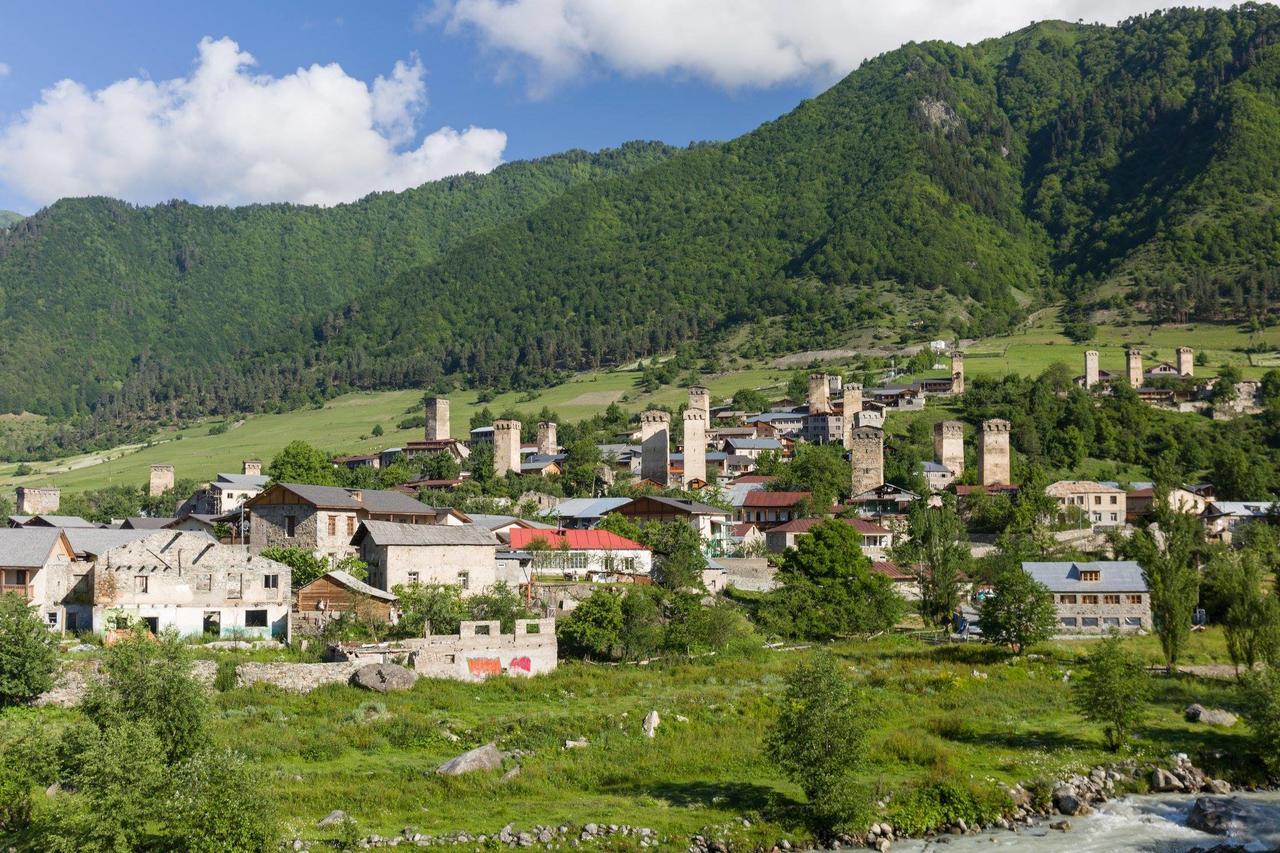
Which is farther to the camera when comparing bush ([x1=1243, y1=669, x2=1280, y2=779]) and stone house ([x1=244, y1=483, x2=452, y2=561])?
stone house ([x1=244, y1=483, x2=452, y2=561])

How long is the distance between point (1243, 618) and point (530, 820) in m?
31.7

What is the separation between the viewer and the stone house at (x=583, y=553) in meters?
62.4

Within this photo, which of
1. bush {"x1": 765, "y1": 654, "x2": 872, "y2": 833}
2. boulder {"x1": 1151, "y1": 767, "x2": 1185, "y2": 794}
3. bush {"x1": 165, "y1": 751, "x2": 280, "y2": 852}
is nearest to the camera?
bush {"x1": 165, "y1": 751, "x2": 280, "y2": 852}

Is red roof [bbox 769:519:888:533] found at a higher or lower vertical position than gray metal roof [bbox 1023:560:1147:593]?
higher

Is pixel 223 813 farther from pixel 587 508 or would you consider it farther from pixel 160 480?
pixel 160 480

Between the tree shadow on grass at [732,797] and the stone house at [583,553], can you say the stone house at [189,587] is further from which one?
the tree shadow on grass at [732,797]

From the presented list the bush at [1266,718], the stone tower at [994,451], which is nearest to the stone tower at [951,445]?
the stone tower at [994,451]

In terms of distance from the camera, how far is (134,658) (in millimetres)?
34469

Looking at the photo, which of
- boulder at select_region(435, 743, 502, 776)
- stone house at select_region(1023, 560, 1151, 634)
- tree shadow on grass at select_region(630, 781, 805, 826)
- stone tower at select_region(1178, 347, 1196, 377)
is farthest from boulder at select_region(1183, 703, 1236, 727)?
stone tower at select_region(1178, 347, 1196, 377)

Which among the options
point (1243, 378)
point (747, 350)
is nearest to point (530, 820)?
point (1243, 378)

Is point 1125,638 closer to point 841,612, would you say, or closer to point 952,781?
point 841,612

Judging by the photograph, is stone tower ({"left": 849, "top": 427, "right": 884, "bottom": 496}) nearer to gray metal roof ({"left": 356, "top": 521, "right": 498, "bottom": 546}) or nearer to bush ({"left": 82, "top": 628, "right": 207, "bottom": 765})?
gray metal roof ({"left": 356, "top": 521, "right": 498, "bottom": 546})

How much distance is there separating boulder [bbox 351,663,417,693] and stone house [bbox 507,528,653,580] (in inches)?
780

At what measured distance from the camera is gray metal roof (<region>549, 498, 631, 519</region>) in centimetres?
7969
